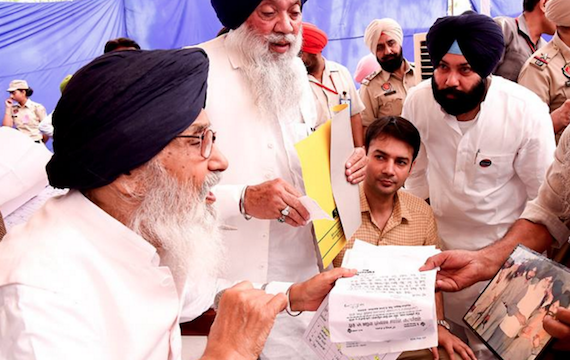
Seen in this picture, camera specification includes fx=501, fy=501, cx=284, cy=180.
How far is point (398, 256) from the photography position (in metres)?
1.80

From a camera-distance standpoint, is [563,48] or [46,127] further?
[46,127]

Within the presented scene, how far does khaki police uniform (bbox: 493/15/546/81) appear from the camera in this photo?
4043 millimetres

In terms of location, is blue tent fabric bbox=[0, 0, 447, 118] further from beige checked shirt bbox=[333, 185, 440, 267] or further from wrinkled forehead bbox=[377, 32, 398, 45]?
beige checked shirt bbox=[333, 185, 440, 267]

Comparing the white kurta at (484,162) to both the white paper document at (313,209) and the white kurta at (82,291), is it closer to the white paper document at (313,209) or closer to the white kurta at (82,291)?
the white paper document at (313,209)

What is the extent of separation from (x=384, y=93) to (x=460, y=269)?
3.32 meters

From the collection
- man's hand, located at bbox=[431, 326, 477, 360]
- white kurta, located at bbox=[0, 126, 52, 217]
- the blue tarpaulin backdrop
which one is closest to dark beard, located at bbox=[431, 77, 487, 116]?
man's hand, located at bbox=[431, 326, 477, 360]

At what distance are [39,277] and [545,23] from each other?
419 cm

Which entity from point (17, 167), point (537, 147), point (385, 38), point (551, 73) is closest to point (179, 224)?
point (17, 167)

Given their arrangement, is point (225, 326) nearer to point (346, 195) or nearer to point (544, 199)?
point (346, 195)

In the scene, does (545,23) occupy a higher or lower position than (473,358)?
higher

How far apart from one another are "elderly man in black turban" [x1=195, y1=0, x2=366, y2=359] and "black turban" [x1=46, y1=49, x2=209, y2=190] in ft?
2.68

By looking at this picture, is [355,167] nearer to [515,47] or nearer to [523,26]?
[515,47]

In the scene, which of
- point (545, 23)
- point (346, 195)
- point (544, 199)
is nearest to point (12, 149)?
point (346, 195)

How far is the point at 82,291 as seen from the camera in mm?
1191
